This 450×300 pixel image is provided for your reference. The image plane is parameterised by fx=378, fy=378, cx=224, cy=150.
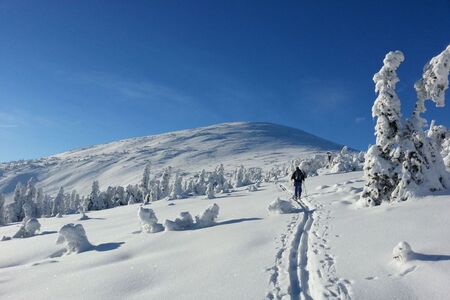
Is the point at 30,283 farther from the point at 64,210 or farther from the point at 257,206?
the point at 64,210

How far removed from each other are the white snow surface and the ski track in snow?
0.08 feet

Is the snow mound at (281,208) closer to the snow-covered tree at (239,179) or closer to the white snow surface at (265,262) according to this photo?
the white snow surface at (265,262)

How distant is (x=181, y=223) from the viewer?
18203 millimetres

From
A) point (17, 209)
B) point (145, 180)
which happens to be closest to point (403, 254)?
point (145, 180)

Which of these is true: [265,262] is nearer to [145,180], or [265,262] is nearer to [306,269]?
[306,269]

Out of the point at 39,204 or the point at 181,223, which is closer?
the point at 181,223

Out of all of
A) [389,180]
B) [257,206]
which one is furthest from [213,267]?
[257,206]

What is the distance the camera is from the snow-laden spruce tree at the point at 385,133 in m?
18.6

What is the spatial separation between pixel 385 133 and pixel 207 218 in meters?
10.2

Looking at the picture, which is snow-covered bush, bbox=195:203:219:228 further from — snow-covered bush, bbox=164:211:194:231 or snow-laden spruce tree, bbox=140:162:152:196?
snow-laden spruce tree, bbox=140:162:152:196

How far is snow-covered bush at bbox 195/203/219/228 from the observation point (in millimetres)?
18734

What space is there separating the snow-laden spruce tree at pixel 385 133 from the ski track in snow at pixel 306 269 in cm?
476

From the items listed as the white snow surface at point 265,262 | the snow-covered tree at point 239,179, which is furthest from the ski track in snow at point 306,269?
the snow-covered tree at point 239,179

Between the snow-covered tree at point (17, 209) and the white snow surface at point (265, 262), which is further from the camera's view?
the snow-covered tree at point (17, 209)
